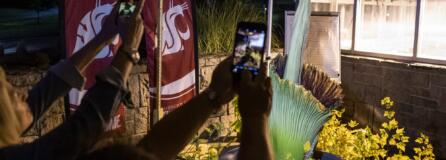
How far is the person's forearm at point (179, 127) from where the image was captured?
5.70 ft

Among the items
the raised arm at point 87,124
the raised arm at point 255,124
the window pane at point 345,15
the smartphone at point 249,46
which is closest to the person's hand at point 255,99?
the raised arm at point 255,124

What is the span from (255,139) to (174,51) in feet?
11.8

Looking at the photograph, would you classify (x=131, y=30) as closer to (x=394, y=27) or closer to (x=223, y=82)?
(x=223, y=82)

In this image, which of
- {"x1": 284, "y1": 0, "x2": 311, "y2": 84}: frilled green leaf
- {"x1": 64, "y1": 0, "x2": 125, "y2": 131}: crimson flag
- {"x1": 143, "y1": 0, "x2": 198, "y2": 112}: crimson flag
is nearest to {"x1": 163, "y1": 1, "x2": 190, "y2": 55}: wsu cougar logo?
{"x1": 143, "y1": 0, "x2": 198, "y2": 112}: crimson flag

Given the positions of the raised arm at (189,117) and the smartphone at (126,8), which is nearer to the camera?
the raised arm at (189,117)

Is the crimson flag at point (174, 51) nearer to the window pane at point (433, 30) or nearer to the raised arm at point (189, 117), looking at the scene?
the window pane at point (433, 30)

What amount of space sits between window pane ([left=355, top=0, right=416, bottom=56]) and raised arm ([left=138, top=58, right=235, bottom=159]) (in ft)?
15.9

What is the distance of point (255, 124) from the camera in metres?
1.45

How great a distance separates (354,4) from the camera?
682 centimetres

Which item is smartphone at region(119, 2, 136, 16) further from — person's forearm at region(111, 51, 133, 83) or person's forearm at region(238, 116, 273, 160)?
person's forearm at region(238, 116, 273, 160)

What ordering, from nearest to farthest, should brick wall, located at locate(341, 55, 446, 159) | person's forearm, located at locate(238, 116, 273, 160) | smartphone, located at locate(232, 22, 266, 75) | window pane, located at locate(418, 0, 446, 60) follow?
person's forearm, located at locate(238, 116, 273, 160), smartphone, located at locate(232, 22, 266, 75), brick wall, located at locate(341, 55, 446, 159), window pane, located at locate(418, 0, 446, 60)

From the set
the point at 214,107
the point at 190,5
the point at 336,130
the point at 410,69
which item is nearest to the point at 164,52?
the point at 190,5

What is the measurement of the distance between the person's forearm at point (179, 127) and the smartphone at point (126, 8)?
55 cm

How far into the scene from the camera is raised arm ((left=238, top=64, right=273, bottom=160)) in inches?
57.1
